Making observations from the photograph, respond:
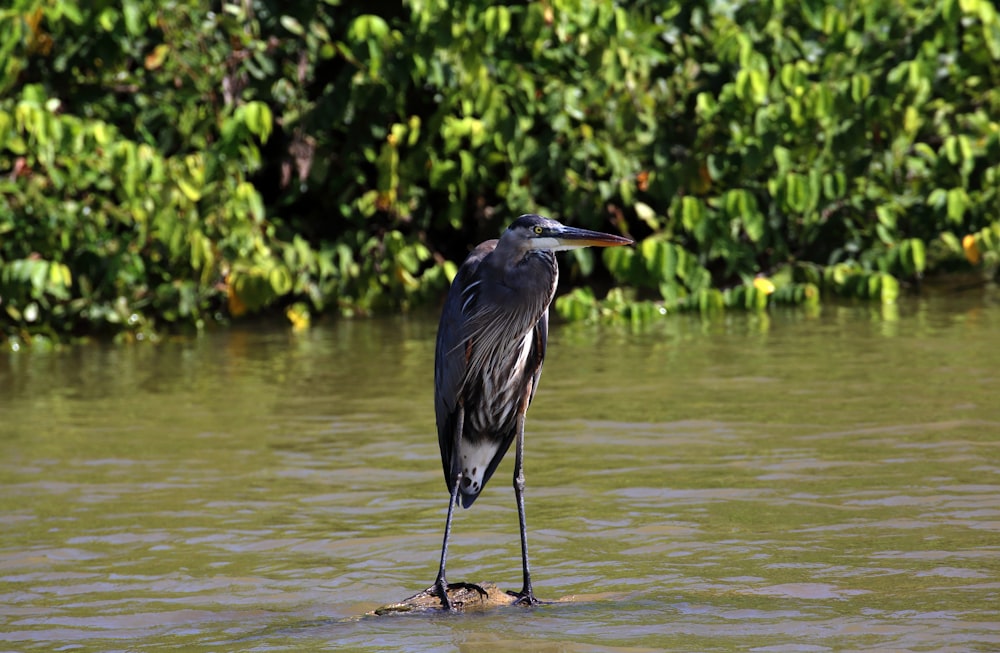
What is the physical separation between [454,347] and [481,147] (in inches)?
270

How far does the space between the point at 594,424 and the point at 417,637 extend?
9.94 ft

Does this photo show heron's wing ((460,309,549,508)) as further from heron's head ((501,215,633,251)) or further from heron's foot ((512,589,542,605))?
heron's foot ((512,589,542,605))

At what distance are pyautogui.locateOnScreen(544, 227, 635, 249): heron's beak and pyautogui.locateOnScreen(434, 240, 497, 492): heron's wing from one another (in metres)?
0.38

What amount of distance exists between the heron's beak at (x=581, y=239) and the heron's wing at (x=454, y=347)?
0.38m

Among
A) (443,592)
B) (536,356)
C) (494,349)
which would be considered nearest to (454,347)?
(494,349)

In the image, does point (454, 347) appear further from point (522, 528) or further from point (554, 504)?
point (554, 504)

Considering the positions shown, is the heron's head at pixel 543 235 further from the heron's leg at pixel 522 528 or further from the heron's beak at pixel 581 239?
the heron's leg at pixel 522 528

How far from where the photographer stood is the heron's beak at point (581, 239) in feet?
12.4

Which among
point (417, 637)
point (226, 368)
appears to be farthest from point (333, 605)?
point (226, 368)

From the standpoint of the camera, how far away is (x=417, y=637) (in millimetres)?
3680

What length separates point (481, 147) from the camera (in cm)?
1101

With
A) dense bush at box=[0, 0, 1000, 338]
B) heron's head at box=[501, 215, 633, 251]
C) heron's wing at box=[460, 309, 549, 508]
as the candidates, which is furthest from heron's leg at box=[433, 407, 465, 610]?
dense bush at box=[0, 0, 1000, 338]

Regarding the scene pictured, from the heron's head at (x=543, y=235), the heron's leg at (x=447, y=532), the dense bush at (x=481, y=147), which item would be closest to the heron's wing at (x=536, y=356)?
the heron's leg at (x=447, y=532)

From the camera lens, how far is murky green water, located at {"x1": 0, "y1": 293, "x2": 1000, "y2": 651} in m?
3.77
